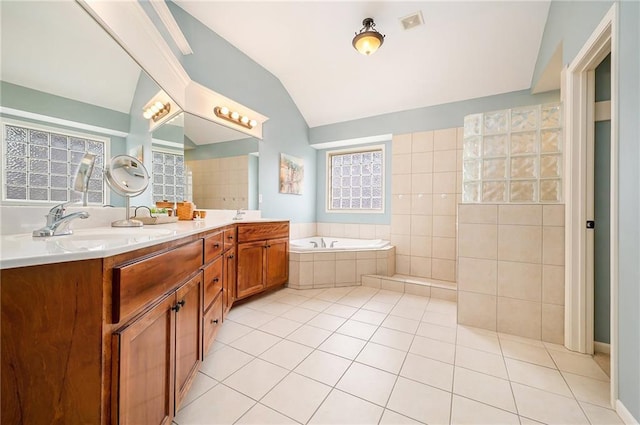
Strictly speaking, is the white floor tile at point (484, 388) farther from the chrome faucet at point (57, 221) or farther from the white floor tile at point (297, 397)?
the chrome faucet at point (57, 221)

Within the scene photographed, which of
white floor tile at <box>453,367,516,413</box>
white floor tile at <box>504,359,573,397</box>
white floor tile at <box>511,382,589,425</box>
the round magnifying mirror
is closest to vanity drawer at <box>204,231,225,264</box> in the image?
the round magnifying mirror

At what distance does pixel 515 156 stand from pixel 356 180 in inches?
97.0

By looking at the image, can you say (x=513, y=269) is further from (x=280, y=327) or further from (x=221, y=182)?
(x=221, y=182)

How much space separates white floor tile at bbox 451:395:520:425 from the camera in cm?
115

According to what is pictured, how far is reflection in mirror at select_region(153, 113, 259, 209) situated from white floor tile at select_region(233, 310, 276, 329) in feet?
3.94

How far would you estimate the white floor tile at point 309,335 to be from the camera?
1825 mm

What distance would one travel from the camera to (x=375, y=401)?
4.18 feet

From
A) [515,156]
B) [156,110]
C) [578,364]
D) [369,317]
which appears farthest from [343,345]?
[156,110]

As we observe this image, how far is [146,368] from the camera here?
2.82 feet

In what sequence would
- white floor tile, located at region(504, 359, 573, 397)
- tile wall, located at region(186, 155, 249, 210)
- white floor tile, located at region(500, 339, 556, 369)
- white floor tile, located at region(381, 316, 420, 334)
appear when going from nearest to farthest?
white floor tile, located at region(504, 359, 573, 397), white floor tile, located at region(500, 339, 556, 369), white floor tile, located at region(381, 316, 420, 334), tile wall, located at region(186, 155, 249, 210)

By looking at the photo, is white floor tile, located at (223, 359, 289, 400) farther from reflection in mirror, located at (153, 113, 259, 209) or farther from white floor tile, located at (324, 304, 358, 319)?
reflection in mirror, located at (153, 113, 259, 209)

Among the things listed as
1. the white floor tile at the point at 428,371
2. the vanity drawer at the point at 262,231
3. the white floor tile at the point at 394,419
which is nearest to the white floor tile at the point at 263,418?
the white floor tile at the point at 394,419

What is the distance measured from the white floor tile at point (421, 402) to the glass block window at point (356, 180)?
2.85 metres

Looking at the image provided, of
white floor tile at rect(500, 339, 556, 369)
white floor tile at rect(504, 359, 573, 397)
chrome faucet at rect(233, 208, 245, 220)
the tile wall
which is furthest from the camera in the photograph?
chrome faucet at rect(233, 208, 245, 220)
